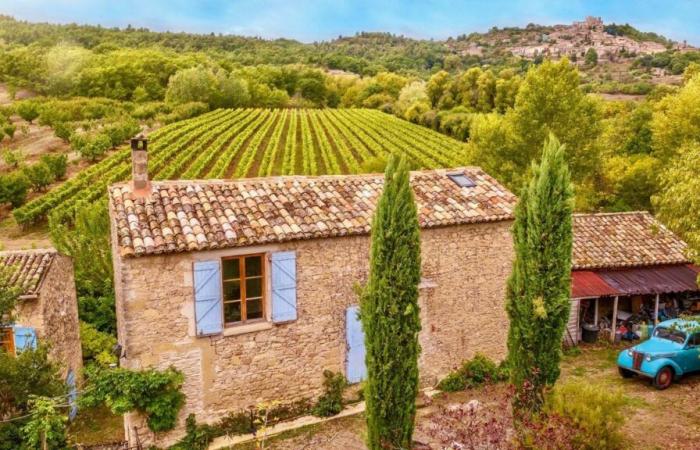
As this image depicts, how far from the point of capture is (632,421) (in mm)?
11375

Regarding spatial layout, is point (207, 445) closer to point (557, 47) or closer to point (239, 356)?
point (239, 356)

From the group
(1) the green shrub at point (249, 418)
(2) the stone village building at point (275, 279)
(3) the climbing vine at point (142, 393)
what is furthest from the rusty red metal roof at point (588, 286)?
(3) the climbing vine at point (142, 393)

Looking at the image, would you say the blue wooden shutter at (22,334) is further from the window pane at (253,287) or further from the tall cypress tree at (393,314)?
the tall cypress tree at (393,314)

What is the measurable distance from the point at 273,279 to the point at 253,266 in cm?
51

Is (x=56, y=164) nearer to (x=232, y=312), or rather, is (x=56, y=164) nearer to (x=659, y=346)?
(x=232, y=312)

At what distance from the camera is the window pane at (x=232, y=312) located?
423 inches

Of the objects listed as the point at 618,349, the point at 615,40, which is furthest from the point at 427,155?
the point at 615,40

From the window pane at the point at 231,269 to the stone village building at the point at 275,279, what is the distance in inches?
0.7

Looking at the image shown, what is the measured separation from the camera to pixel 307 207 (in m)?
11.6

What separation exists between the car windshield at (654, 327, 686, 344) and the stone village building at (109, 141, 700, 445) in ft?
9.28

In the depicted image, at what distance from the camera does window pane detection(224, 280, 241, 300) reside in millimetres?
10664

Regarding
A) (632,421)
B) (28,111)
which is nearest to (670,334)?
(632,421)

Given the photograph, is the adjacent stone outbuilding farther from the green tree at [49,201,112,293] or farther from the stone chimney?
the green tree at [49,201,112,293]

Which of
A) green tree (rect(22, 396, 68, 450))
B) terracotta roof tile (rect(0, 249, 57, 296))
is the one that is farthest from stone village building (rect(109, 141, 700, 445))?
terracotta roof tile (rect(0, 249, 57, 296))
